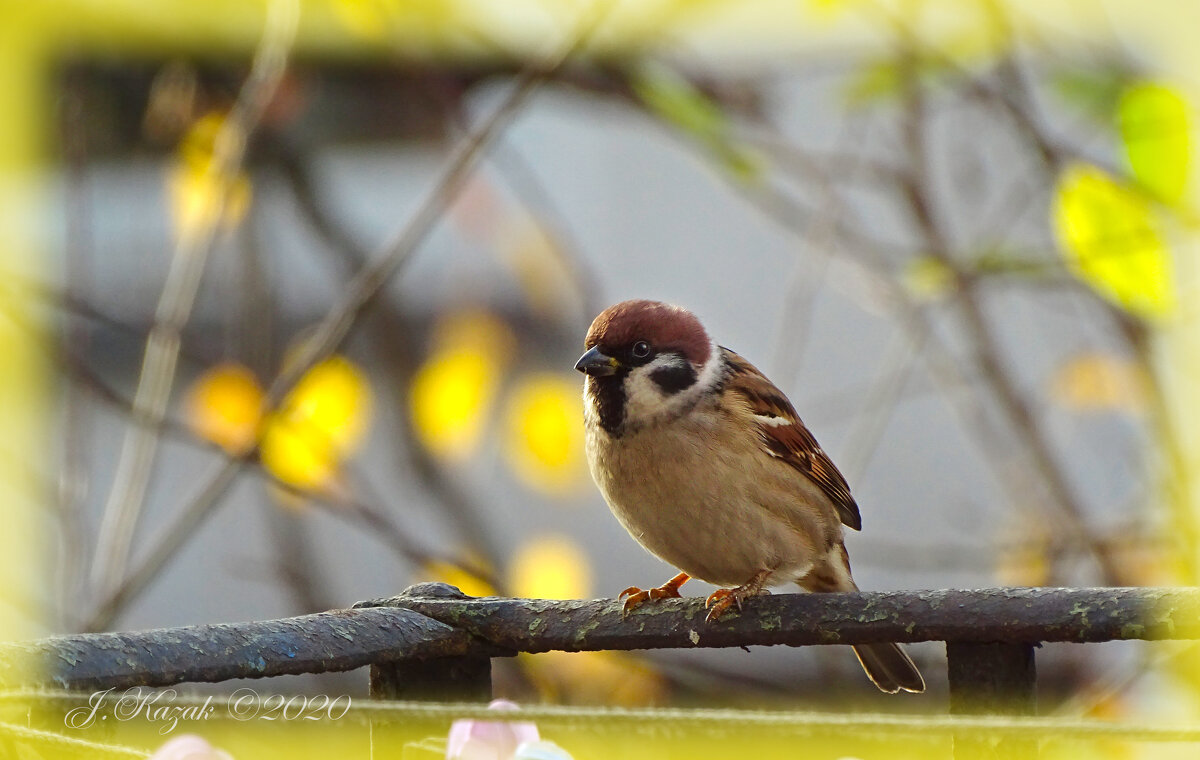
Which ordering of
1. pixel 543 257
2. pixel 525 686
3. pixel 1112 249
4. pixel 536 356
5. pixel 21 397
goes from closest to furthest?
pixel 1112 249
pixel 21 397
pixel 525 686
pixel 543 257
pixel 536 356

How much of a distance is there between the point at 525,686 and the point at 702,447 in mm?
798

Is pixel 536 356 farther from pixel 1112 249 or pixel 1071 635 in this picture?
pixel 1071 635

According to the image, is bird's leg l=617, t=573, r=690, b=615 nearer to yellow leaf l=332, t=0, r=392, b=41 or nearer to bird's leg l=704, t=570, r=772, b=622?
bird's leg l=704, t=570, r=772, b=622

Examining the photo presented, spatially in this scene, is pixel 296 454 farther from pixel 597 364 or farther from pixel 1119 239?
pixel 1119 239

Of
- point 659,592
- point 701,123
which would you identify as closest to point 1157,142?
point 701,123

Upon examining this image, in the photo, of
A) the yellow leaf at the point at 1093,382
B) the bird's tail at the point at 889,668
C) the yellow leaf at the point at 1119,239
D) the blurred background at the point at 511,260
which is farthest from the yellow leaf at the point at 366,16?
the yellow leaf at the point at 1093,382

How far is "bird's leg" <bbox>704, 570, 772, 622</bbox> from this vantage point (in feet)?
3.68

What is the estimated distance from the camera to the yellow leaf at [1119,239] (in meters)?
1.32

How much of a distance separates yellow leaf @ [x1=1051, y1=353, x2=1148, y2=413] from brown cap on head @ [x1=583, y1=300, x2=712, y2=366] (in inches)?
50.1

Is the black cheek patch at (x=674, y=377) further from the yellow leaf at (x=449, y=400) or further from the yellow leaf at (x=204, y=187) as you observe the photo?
the yellow leaf at (x=449, y=400)

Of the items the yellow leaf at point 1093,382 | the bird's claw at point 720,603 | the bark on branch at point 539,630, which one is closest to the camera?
the bark on branch at point 539,630

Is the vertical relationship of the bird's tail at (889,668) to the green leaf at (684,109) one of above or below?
below

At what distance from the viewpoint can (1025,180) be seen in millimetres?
3168

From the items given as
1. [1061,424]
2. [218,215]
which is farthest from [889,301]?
[1061,424]
